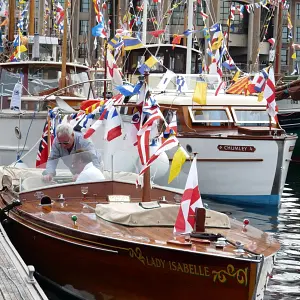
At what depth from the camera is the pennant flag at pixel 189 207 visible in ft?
31.8

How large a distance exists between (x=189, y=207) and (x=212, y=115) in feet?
37.0

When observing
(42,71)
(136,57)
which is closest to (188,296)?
(42,71)

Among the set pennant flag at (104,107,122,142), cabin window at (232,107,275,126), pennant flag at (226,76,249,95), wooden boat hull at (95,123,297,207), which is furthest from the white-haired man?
pennant flag at (226,76,249,95)

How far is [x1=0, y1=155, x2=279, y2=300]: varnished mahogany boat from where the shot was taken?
8.84m

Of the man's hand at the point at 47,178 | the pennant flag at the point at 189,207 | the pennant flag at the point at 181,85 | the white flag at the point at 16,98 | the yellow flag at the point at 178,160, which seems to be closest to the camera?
the pennant flag at the point at 189,207

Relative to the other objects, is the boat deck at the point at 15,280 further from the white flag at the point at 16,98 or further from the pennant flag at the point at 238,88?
the pennant flag at the point at 238,88

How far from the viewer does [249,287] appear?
8.65 metres

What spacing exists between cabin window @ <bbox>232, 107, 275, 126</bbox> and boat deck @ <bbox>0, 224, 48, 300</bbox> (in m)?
11.4

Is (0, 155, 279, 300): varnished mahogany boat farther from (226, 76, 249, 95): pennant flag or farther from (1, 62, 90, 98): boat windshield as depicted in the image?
(1, 62, 90, 98): boat windshield

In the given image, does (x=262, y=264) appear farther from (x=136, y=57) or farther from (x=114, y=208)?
(x=136, y=57)

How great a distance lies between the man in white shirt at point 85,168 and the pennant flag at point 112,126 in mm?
804

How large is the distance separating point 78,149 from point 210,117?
8852 millimetres

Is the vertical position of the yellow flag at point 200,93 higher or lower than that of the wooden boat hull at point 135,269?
higher

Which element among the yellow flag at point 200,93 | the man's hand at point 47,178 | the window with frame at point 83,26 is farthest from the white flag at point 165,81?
the window with frame at point 83,26
